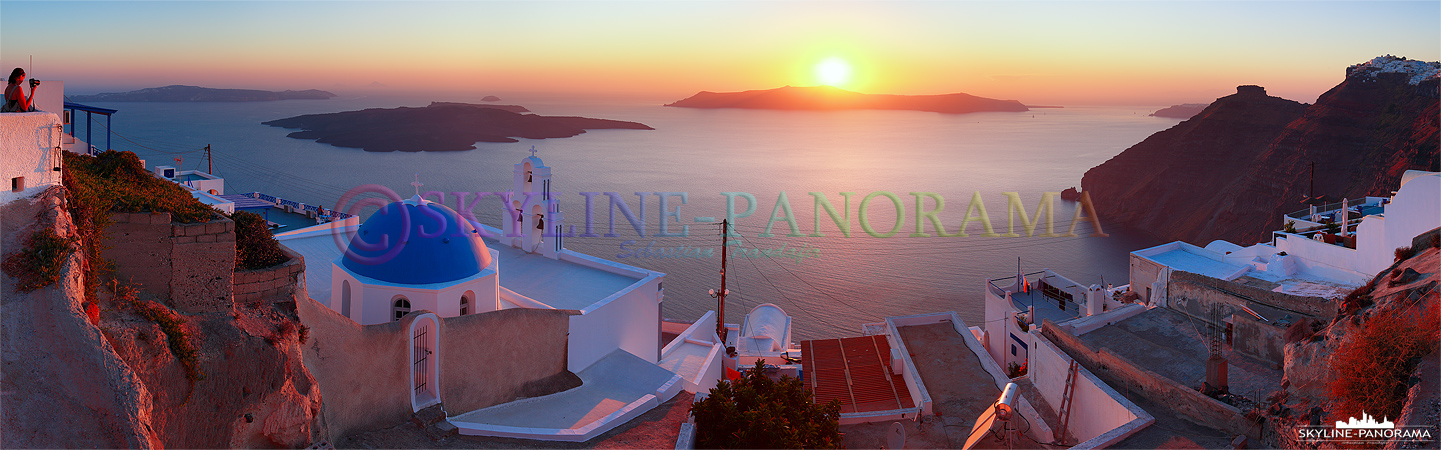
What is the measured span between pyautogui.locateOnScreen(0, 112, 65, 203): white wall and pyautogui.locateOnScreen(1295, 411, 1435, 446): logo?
38.2ft

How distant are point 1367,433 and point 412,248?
1190 centimetres

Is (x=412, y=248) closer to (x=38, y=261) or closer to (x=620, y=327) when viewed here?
(x=620, y=327)

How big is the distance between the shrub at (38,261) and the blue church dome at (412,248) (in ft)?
19.9

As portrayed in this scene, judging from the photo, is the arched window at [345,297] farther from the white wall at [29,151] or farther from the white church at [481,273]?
the white wall at [29,151]

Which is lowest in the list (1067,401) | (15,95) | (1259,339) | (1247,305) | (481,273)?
(1067,401)

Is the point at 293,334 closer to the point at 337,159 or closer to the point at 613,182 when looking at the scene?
the point at 613,182

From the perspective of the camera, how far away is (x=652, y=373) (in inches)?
583

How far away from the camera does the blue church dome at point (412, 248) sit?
12883 mm

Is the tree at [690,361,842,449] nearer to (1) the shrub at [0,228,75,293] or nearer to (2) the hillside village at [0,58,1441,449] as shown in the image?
(2) the hillside village at [0,58,1441,449]

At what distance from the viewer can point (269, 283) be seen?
906 cm

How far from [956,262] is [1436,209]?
23799mm

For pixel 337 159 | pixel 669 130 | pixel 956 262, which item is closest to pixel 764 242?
pixel 956 262

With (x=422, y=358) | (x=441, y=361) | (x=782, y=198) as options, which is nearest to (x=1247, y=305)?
(x=441, y=361)

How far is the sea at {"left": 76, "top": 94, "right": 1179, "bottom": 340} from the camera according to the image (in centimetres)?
3431
